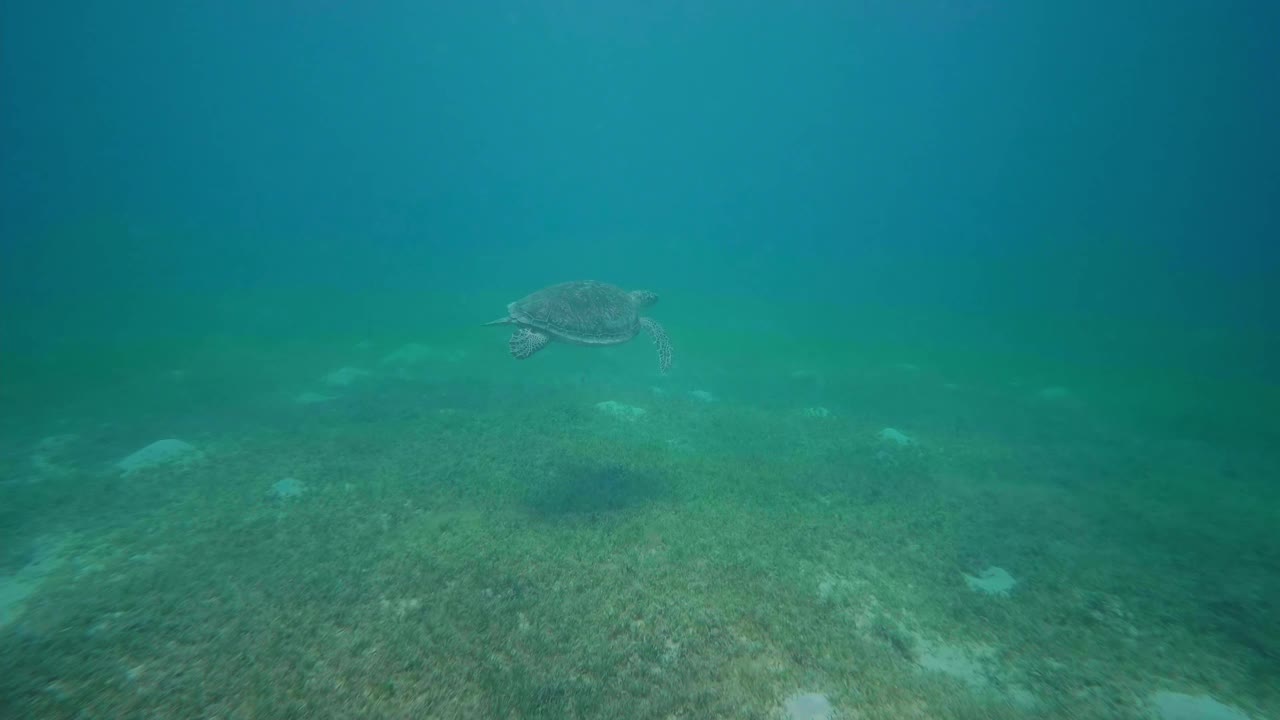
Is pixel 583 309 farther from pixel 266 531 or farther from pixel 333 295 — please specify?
pixel 333 295

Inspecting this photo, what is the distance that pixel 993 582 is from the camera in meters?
7.66

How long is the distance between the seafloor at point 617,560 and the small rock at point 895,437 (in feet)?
0.29

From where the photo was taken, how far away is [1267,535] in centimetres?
919

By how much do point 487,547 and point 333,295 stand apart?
4532 centimetres

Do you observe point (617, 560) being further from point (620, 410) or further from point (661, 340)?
point (620, 410)

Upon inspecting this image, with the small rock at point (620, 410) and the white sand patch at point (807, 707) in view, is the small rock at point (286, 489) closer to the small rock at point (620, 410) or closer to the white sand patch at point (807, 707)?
the small rock at point (620, 410)

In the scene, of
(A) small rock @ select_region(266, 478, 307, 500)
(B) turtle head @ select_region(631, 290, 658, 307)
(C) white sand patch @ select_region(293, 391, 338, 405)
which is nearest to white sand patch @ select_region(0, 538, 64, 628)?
(A) small rock @ select_region(266, 478, 307, 500)

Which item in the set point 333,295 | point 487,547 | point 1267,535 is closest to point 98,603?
point 487,547

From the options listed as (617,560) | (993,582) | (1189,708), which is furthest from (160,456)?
(1189,708)

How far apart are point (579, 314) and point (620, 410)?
16.7 feet

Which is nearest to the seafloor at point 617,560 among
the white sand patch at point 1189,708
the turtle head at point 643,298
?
the white sand patch at point 1189,708

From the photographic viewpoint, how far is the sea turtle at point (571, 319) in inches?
430

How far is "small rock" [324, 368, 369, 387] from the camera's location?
61.6 feet

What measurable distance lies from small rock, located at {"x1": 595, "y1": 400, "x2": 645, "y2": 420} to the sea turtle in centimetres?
343
